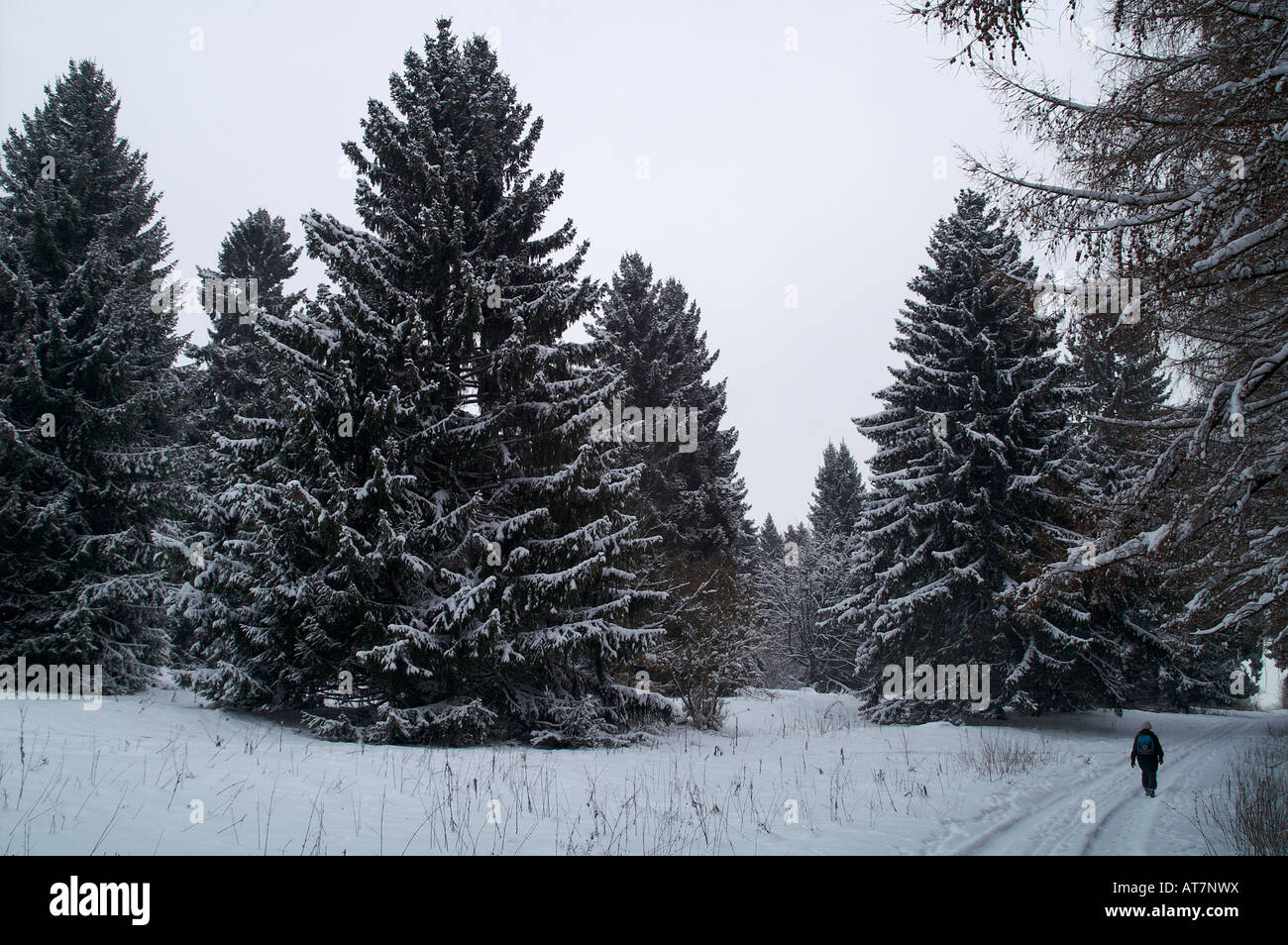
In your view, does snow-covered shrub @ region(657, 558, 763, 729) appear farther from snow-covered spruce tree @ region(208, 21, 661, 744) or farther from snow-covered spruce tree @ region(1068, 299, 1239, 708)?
snow-covered spruce tree @ region(1068, 299, 1239, 708)

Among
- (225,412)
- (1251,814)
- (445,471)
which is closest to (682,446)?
(445,471)

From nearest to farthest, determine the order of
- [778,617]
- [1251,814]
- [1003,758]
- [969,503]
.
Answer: [1251,814] → [1003,758] → [969,503] → [778,617]

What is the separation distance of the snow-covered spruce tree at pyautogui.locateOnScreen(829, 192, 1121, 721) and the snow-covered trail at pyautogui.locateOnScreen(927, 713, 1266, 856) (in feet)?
17.0

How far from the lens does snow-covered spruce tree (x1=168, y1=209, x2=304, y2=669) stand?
460 inches

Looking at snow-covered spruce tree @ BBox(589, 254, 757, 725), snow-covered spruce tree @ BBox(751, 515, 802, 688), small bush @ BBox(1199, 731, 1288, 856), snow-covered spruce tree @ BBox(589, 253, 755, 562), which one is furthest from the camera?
snow-covered spruce tree @ BBox(751, 515, 802, 688)

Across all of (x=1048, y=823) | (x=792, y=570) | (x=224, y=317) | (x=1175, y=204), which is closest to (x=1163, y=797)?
(x=1048, y=823)

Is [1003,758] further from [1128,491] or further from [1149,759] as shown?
[1128,491]

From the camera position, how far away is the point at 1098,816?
816 centimetres

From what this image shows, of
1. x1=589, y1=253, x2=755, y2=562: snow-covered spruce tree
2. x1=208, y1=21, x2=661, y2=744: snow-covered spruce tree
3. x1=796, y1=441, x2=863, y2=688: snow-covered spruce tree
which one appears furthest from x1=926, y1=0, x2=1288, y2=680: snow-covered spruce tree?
x1=796, y1=441, x2=863, y2=688: snow-covered spruce tree

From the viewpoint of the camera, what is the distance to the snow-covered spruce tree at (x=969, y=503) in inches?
752

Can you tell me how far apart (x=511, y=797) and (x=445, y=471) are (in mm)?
6568

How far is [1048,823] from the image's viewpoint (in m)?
7.42

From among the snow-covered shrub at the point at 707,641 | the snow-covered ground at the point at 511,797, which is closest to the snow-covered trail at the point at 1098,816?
the snow-covered ground at the point at 511,797

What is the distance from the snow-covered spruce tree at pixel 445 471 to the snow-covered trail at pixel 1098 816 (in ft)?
20.5
